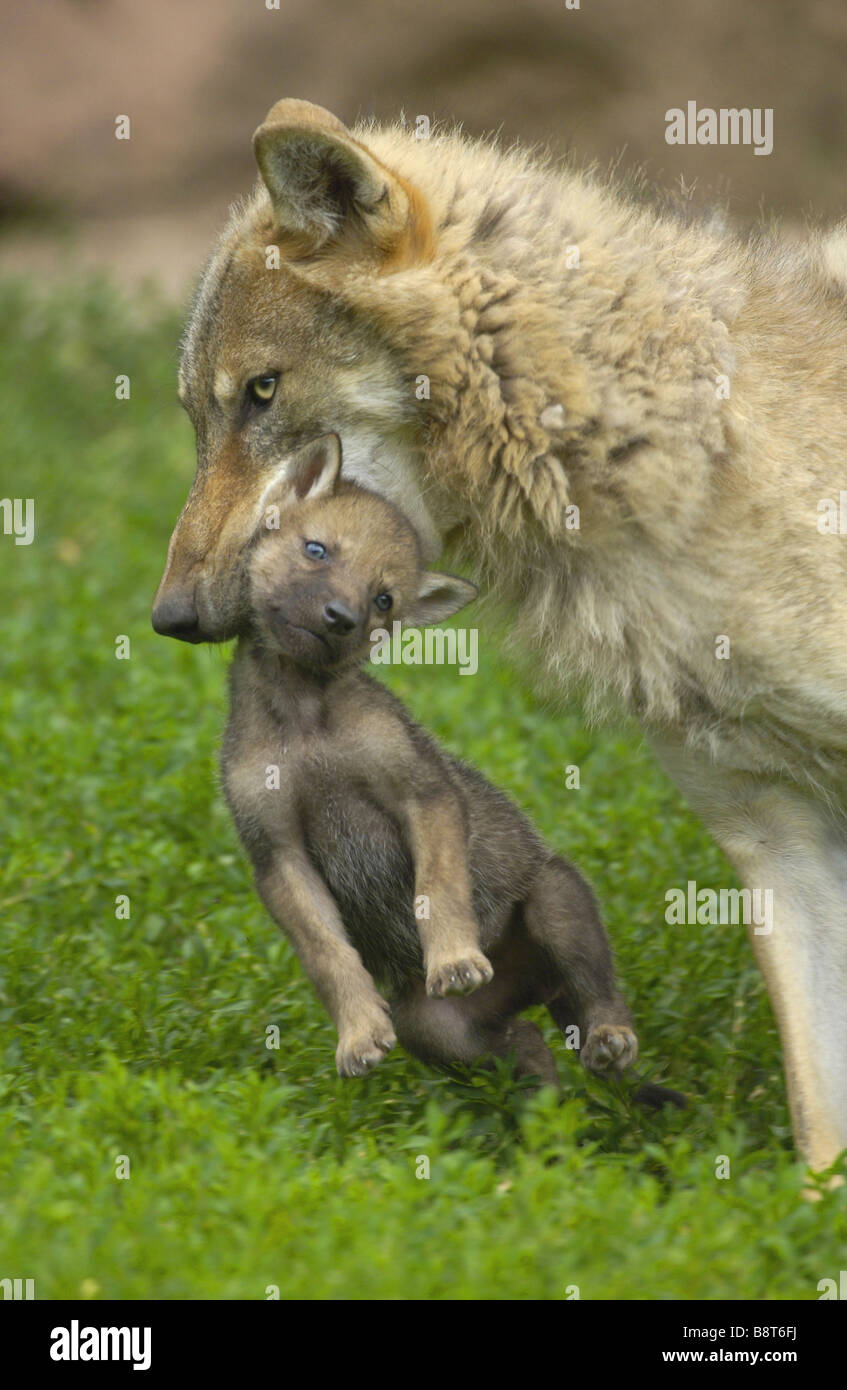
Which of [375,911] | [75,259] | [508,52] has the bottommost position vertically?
[375,911]

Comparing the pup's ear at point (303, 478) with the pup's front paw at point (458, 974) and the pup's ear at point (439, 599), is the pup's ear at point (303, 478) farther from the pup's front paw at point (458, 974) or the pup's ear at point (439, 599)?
the pup's front paw at point (458, 974)

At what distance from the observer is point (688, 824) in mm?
6434

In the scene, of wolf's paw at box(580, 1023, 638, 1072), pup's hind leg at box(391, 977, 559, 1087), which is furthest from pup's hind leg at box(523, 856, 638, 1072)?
pup's hind leg at box(391, 977, 559, 1087)

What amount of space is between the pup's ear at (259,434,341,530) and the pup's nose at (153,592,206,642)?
0.29m

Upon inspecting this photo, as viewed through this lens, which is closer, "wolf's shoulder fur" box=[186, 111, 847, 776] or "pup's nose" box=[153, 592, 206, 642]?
"wolf's shoulder fur" box=[186, 111, 847, 776]

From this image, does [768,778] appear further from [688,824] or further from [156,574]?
[156,574]

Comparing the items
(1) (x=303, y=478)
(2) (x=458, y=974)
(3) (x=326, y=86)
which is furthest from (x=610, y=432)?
(3) (x=326, y=86)

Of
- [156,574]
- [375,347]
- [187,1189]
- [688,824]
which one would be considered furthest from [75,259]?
[187,1189]

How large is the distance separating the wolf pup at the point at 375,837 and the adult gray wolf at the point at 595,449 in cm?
19

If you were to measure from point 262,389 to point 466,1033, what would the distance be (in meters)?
1.82

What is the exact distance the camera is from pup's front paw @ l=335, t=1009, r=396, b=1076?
412 cm

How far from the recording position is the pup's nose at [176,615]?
439 centimetres

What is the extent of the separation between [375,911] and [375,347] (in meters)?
1.48

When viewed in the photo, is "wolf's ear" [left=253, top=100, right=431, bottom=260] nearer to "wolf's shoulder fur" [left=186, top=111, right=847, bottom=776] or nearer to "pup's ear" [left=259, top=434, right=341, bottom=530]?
"wolf's shoulder fur" [left=186, top=111, right=847, bottom=776]
